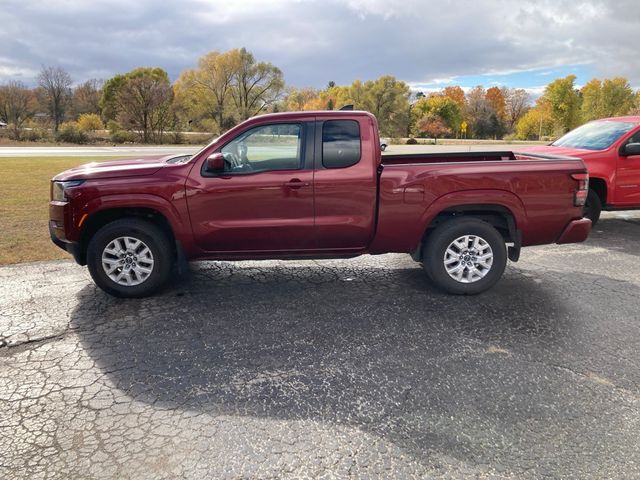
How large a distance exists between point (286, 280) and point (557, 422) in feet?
10.8

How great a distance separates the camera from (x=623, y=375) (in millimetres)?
3432

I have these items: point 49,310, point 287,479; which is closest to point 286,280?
point 49,310

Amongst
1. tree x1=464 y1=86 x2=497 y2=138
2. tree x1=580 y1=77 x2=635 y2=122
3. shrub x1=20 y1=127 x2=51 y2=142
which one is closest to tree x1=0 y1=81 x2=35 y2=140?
shrub x1=20 y1=127 x2=51 y2=142

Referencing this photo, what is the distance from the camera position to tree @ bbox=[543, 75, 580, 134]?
3189 inches

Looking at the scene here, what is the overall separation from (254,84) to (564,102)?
54.8 m

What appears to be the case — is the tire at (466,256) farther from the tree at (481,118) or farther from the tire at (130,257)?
the tree at (481,118)

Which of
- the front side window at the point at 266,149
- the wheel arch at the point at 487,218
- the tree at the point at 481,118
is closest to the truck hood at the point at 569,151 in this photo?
the wheel arch at the point at 487,218

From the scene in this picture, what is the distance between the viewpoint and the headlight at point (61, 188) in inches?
184

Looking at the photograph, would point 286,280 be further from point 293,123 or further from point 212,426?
point 212,426

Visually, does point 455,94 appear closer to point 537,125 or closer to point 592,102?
point 537,125

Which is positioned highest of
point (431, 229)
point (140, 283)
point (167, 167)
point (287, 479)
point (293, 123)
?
point (293, 123)

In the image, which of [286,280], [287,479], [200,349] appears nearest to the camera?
[287,479]

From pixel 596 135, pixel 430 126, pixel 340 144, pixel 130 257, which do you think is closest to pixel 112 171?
pixel 130 257

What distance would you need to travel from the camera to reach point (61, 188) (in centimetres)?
478
